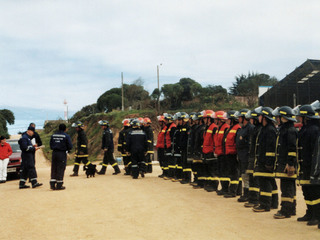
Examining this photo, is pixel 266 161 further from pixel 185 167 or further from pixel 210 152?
pixel 185 167

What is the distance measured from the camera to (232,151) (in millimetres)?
10406

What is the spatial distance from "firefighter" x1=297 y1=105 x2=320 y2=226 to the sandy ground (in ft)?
1.09

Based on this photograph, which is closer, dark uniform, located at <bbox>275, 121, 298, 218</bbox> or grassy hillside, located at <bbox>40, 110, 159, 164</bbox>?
dark uniform, located at <bbox>275, 121, 298, 218</bbox>

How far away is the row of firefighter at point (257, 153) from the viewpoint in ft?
23.9

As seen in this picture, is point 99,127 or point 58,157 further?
point 99,127

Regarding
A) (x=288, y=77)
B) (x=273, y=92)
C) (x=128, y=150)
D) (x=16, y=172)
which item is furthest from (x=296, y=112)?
(x=273, y=92)

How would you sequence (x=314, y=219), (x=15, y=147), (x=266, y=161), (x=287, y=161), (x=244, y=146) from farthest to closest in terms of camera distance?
(x=15, y=147)
(x=244, y=146)
(x=266, y=161)
(x=287, y=161)
(x=314, y=219)

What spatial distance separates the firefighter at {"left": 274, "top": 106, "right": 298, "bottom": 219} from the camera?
25.1 feet

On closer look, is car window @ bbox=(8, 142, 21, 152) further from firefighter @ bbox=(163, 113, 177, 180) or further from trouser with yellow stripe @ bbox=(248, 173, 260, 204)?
trouser with yellow stripe @ bbox=(248, 173, 260, 204)

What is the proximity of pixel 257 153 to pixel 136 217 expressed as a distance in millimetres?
3091

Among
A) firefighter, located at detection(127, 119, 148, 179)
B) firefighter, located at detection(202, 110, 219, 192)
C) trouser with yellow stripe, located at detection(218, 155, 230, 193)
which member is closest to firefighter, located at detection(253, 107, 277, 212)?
trouser with yellow stripe, located at detection(218, 155, 230, 193)

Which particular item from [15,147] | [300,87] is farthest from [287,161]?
[300,87]

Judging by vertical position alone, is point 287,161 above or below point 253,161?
above

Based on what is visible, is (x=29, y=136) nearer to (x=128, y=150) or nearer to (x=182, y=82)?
(x=128, y=150)
